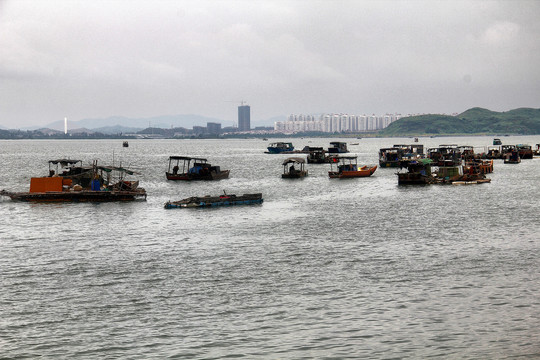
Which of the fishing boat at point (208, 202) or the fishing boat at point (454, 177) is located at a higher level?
the fishing boat at point (454, 177)

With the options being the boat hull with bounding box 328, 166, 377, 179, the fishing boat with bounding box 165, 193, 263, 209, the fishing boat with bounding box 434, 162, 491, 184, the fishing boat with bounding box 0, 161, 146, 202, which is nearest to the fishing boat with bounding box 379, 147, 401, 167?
the boat hull with bounding box 328, 166, 377, 179

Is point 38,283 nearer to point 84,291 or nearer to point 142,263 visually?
point 84,291

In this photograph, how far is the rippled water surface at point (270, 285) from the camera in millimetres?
20469

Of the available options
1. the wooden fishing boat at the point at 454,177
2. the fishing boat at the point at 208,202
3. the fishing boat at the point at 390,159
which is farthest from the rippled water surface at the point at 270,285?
the fishing boat at the point at 390,159

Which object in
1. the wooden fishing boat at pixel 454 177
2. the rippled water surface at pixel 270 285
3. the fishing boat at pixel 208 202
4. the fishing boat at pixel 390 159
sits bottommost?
the rippled water surface at pixel 270 285

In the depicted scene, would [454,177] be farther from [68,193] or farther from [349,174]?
[68,193]

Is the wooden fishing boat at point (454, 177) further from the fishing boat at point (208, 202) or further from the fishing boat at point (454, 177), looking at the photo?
the fishing boat at point (208, 202)

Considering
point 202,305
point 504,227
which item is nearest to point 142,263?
point 202,305

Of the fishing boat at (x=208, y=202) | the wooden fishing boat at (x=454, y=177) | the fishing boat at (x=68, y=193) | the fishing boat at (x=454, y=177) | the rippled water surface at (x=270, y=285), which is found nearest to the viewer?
the rippled water surface at (x=270, y=285)

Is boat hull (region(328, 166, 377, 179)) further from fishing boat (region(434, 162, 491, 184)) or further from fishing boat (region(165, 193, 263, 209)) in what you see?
fishing boat (region(165, 193, 263, 209))

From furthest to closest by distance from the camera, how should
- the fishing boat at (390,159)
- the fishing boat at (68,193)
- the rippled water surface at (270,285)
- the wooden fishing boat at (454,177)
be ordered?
the fishing boat at (390,159)
the wooden fishing boat at (454,177)
the fishing boat at (68,193)
the rippled water surface at (270,285)

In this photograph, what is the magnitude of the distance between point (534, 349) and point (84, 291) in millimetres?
19188

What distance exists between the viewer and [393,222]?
48.8 meters

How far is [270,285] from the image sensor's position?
27.8m
